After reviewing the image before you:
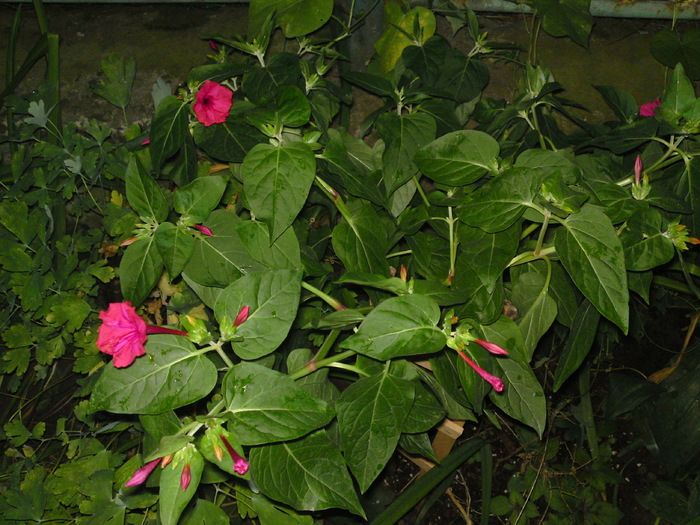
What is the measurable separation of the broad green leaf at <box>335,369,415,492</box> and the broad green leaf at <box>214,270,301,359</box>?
0.17m

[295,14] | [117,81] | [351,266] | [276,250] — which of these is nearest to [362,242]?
[351,266]

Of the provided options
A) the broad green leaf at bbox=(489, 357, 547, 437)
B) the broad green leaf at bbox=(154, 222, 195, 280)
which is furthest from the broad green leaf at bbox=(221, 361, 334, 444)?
the broad green leaf at bbox=(489, 357, 547, 437)

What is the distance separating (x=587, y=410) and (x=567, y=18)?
3.68 ft

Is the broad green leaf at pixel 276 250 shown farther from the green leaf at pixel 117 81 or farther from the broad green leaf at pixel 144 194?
the green leaf at pixel 117 81

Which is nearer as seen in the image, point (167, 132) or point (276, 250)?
point (276, 250)

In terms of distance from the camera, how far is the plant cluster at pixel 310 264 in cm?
83

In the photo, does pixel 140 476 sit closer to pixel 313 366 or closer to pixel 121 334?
pixel 121 334

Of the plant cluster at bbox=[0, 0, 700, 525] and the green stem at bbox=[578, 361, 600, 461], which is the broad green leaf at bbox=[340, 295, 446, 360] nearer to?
the plant cluster at bbox=[0, 0, 700, 525]

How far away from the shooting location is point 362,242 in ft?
3.46

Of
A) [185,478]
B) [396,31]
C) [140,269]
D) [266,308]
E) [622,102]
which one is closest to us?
[185,478]

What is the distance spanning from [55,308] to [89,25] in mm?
976

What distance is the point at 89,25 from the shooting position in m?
1.75

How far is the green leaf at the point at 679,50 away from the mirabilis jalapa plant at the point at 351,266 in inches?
15.4

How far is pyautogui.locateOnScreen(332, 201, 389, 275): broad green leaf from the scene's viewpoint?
1.04 metres
